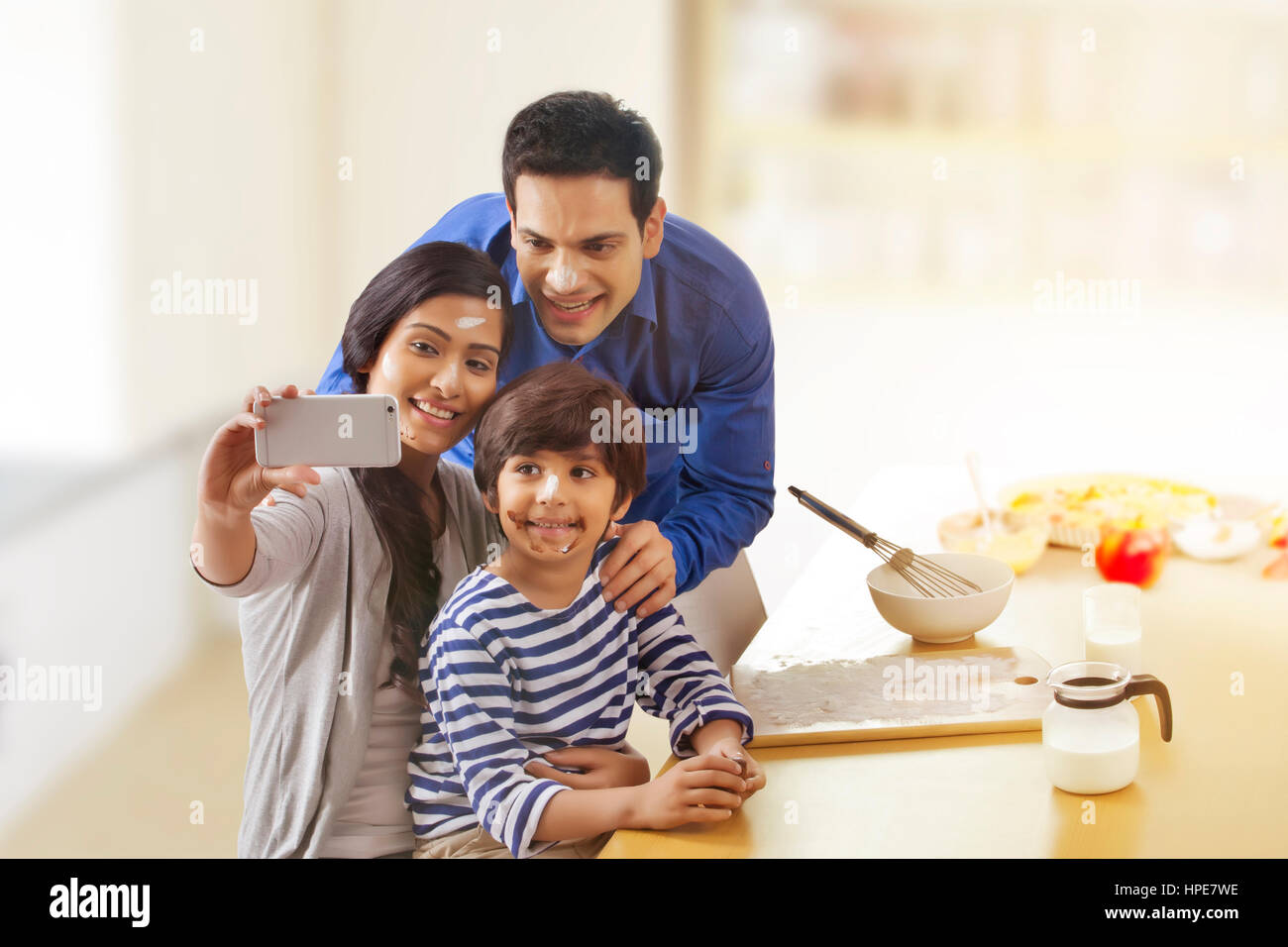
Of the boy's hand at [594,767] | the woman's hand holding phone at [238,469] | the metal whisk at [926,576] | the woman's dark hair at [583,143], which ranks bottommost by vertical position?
the boy's hand at [594,767]

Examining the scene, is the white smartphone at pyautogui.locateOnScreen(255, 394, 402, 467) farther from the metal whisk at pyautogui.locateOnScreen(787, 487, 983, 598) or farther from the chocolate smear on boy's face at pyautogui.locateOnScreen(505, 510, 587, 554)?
the metal whisk at pyautogui.locateOnScreen(787, 487, 983, 598)

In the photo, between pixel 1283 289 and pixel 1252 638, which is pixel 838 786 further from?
pixel 1283 289

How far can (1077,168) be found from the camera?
4.64 feet

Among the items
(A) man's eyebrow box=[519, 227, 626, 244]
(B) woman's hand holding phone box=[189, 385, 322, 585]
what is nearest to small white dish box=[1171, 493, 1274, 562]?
(A) man's eyebrow box=[519, 227, 626, 244]

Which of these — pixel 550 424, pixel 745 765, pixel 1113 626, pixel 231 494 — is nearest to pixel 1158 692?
pixel 1113 626

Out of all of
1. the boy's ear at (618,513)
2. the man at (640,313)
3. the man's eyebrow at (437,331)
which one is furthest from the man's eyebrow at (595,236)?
the boy's ear at (618,513)

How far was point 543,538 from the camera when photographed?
1027 mm

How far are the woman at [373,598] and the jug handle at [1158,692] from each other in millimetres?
445

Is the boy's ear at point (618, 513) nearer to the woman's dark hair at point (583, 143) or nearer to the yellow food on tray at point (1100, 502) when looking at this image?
the woman's dark hair at point (583, 143)

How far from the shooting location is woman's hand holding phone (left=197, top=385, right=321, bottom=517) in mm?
993

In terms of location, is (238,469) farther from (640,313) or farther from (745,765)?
(745,765)

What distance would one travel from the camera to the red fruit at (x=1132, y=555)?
1.45 meters
